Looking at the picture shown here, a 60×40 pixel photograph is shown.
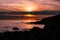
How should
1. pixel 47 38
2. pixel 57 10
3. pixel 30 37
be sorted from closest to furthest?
1. pixel 47 38
2. pixel 30 37
3. pixel 57 10

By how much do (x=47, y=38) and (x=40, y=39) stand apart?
0.50 metres

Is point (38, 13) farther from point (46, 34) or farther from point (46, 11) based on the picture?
point (46, 34)

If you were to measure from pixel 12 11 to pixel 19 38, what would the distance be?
101ft

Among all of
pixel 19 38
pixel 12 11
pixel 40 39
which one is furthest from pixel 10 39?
pixel 12 11

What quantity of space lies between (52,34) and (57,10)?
2700cm

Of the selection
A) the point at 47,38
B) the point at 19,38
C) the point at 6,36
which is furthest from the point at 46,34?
the point at 6,36

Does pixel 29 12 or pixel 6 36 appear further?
pixel 29 12

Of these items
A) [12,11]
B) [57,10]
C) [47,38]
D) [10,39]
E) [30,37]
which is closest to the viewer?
[47,38]

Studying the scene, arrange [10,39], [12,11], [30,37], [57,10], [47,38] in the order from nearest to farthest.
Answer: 1. [47,38]
2. [30,37]
3. [10,39]
4. [57,10]
5. [12,11]

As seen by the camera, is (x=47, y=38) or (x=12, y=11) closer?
(x=47, y=38)

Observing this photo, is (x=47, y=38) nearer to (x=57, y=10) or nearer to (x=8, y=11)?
(x=57, y=10)

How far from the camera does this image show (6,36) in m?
19.8

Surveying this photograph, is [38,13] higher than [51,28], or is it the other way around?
[51,28]

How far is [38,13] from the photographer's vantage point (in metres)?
50.2
